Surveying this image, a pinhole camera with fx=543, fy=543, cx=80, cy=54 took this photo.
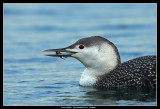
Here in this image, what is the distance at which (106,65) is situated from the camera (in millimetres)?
10461

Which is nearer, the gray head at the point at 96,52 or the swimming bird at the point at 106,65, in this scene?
the swimming bird at the point at 106,65

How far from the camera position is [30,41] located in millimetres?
15953

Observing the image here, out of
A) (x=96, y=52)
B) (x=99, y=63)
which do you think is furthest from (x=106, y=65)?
(x=96, y=52)

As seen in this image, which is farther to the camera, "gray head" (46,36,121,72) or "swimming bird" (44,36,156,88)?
"gray head" (46,36,121,72)

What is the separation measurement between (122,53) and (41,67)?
242 centimetres

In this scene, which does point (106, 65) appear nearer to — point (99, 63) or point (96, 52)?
point (99, 63)

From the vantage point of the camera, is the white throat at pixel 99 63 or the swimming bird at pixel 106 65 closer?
the swimming bird at pixel 106 65

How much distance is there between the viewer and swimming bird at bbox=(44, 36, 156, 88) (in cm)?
1004

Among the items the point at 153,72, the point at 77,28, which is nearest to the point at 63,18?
the point at 77,28

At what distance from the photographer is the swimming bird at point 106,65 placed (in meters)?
Answer: 10.0

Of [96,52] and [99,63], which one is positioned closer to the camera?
[96,52]

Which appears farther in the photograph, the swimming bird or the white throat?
the white throat

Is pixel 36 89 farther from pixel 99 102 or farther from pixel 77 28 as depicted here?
pixel 77 28

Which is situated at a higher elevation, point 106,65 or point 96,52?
point 96,52
